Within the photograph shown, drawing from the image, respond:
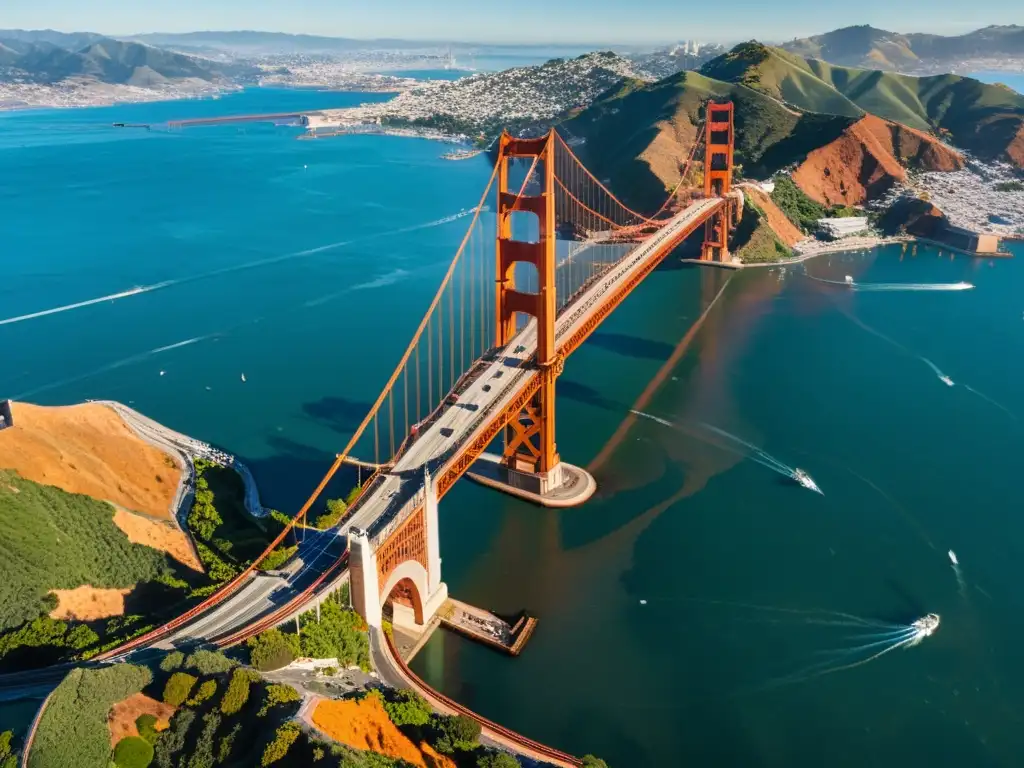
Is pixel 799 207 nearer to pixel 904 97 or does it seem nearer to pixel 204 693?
pixel 904 97

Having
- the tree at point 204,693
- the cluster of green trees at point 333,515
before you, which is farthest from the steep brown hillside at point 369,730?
the cluster of green trees at point 333,515

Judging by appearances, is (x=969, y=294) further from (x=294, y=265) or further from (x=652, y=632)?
(x=294, y=265)

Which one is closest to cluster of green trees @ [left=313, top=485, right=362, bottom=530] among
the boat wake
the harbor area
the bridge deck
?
the bridge deck

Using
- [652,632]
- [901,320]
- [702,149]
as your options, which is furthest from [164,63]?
[652,632]

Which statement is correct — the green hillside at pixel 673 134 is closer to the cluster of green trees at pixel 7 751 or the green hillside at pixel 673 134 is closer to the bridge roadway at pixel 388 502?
the bridge roadway at pixel 388 502

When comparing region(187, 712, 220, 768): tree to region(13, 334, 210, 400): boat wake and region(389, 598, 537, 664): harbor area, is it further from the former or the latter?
region(13, 334, 210, 400): boat wake

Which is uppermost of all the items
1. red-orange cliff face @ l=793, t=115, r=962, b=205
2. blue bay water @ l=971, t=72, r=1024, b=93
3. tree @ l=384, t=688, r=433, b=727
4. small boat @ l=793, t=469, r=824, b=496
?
blue bay water @ l=971, t=72, r=1024, b=93

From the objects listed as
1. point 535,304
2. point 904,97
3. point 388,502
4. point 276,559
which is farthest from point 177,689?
point 904,97
